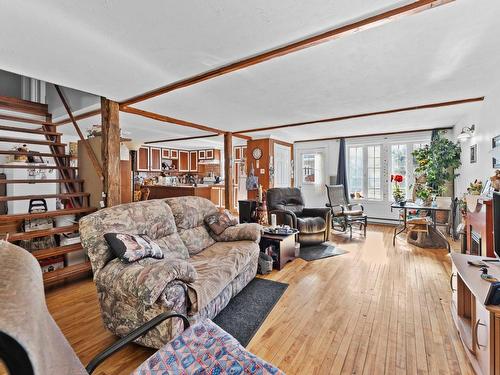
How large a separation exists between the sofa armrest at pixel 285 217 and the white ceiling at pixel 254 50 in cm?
174

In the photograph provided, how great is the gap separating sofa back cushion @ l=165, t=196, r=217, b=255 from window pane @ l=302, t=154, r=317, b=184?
4.72 metres

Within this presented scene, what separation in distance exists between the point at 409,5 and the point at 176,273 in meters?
2.36

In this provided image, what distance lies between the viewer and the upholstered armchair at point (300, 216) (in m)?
3.96

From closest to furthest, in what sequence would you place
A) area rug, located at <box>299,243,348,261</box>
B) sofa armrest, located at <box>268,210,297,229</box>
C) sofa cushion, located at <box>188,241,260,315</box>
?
sofa cushion, located at <box>188,241,260,315</box>
area rug, located at <box>299,243,348,261</box>
sofa armrest, located at <box>268,210,297,229</box>

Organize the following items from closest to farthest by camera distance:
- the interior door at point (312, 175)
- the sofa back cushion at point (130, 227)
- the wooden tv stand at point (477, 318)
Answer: the wooden tv stand at point (477, 318)
the sofa back cushion at point (130, 227)
the interior door at point (312, 175)

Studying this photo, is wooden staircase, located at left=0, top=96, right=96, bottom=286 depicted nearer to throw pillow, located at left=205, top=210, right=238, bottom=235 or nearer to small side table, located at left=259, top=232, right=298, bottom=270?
throw pillow, located at left=205, top=210, right=238, bottom=235

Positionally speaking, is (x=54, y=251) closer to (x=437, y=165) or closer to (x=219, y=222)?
(x=219, y=222)

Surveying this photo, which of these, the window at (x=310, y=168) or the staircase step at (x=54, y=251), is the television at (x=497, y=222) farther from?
the window at (x=310, y=168)

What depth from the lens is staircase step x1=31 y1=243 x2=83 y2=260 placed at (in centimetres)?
266

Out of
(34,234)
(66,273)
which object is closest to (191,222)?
(66,273)

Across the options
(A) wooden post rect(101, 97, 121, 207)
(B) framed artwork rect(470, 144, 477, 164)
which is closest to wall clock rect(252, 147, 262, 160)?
(A) wooden post rect(101, 97, 121, 207)

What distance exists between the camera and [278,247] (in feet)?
10.5

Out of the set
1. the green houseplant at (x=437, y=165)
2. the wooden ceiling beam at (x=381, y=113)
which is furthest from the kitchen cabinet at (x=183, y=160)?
the green houseplant at (x=437, y=165)

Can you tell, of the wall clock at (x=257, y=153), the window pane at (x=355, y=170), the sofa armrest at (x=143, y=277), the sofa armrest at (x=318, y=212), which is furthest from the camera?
the window pane at (x=355, y=170)
